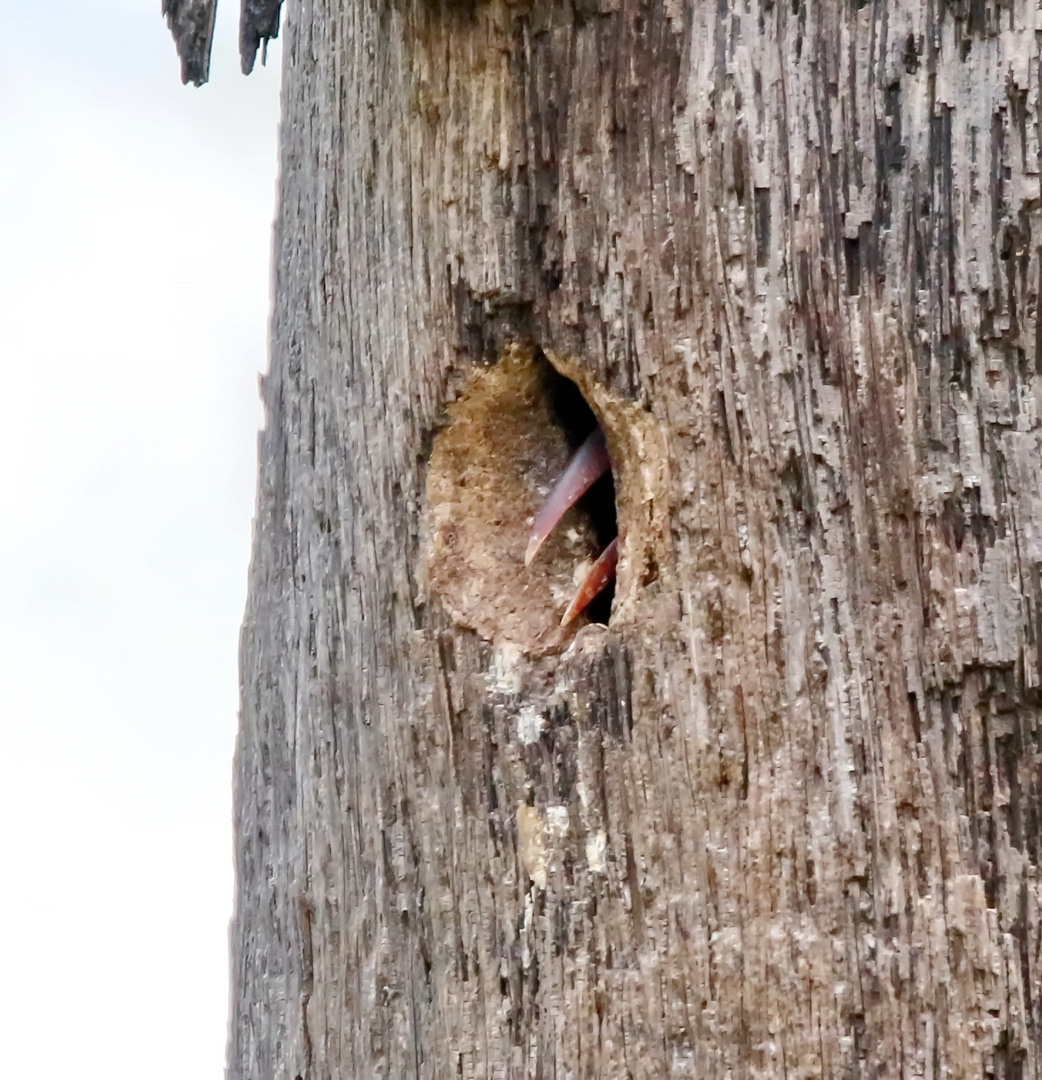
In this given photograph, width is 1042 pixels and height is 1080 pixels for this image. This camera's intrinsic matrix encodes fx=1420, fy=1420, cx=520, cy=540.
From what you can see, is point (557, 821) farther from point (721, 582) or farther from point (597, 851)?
point (721, 582)

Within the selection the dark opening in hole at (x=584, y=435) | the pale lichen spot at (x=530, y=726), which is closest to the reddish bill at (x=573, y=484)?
the dark opening in hole at (x=584, y=435)

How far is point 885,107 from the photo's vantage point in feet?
3.32

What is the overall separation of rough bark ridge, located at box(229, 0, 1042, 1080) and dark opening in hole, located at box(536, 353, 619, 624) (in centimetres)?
8

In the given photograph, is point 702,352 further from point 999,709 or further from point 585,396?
point 999,709

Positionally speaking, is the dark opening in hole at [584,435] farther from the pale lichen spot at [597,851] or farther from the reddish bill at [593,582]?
the pale lichen spot at [597,851]

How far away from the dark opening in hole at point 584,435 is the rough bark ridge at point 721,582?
8 cm

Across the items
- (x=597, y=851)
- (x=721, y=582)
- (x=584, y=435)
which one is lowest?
(x=597, y=851)

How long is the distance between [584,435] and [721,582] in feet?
0.75

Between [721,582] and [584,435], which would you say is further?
[584,435]

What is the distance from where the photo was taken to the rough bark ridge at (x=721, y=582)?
980 mm

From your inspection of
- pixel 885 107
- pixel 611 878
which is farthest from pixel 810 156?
pixel 611 878

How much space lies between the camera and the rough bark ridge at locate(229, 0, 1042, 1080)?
3.22 feet

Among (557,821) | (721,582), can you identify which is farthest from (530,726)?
(721,582)

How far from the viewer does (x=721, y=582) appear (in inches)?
40.7
